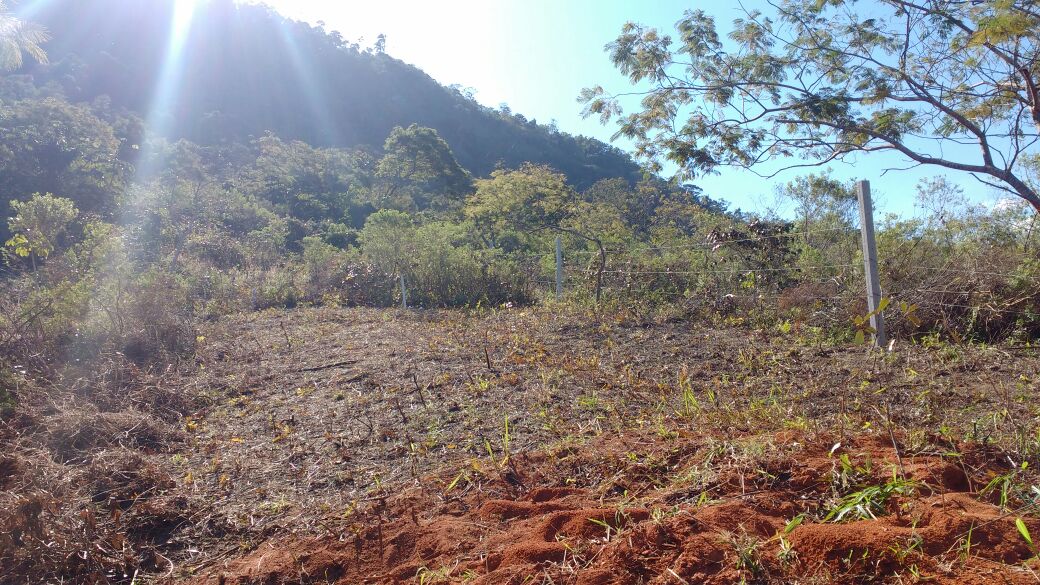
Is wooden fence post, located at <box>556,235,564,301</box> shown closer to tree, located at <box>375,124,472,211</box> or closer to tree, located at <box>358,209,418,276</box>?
tree, located at <box>358,209,418,276</box>

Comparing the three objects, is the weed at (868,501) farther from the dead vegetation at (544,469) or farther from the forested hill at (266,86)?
the forested hill at (266,86)

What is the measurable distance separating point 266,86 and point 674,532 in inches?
1929

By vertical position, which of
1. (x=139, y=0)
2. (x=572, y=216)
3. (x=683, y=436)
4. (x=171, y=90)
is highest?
(x=139, y=0)

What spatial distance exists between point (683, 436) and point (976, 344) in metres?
4.00

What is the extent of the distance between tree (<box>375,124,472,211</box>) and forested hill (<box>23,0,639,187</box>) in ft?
31.3

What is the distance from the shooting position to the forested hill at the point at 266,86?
1421 inches

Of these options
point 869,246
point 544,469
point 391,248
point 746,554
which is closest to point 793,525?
point 746,554

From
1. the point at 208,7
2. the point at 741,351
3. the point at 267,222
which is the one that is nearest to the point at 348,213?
the point at 267,222

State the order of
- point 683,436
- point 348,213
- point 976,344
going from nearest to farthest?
point 683,436 → point 976,344 → point 348,213

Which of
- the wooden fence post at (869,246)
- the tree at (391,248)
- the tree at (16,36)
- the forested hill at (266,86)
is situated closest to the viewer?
the wooden fence post at (869,246)

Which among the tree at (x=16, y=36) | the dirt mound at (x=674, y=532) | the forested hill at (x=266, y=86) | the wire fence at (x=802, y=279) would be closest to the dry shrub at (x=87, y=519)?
the dirt mound at (x=674, y=532)

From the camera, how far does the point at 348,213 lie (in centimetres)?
2777

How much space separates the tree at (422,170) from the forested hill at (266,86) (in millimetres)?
9540

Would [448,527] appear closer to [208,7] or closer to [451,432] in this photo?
[451,432]
